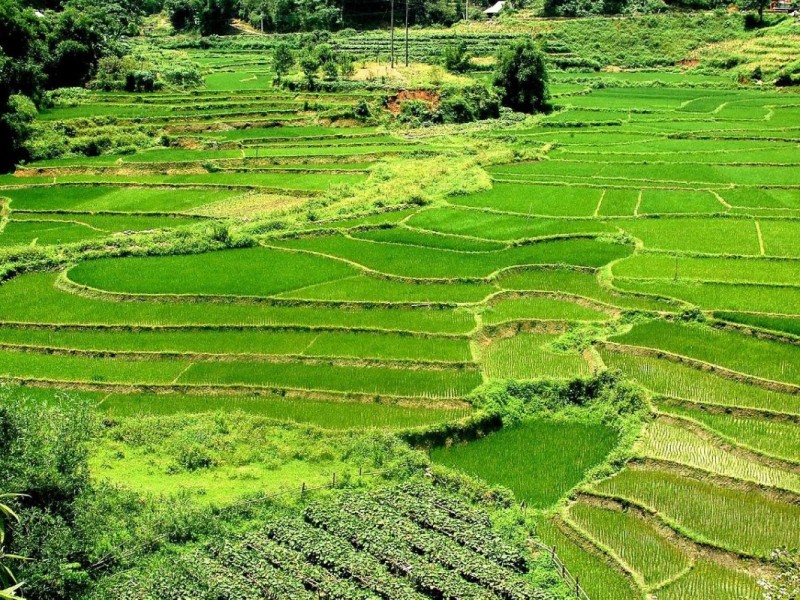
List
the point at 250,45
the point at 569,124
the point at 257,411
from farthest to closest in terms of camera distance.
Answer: the point at 250,45 → the point at 569,124 → the point at 257,411

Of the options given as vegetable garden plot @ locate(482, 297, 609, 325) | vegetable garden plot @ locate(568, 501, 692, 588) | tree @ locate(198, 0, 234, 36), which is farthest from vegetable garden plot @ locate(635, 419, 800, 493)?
tree @ locate(198, 0, 234, 36)

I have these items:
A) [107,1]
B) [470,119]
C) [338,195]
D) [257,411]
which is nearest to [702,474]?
[257,411]

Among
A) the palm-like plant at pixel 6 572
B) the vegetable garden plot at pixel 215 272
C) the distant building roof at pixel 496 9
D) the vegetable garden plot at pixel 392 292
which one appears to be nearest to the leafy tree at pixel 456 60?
the distant building roof at pixel 496 9

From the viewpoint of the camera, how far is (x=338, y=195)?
36.1 meters

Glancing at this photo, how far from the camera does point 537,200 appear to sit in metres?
34.4

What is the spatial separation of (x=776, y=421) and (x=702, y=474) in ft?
9.56

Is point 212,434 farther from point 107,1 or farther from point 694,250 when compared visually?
point 107,1

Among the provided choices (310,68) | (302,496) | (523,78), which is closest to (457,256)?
(302,496)

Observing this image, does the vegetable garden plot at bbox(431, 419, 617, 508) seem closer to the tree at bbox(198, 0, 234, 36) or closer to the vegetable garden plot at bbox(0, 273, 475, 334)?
the vegetable garden plot at bbox(0, 273, 475, 334)

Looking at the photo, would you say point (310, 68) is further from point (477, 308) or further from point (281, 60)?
point (477, 308)

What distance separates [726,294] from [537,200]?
1108 cm

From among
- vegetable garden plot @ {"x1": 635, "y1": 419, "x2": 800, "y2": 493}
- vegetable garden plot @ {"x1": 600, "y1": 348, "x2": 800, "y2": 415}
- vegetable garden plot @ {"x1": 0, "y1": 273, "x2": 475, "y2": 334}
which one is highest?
vegetable garden plot @ {"x1": 0, "y1": 273, "x2": 475, "y2": 334}

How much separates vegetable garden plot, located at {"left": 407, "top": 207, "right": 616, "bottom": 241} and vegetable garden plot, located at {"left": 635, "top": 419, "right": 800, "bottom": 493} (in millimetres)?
12424

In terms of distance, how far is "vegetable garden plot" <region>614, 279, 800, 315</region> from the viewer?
23.7 m
